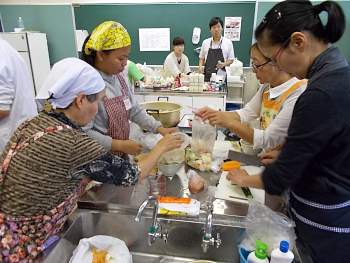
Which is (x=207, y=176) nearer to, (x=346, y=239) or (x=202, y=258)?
(x=202, y=258)

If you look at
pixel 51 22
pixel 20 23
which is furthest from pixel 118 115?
pixel 20 23

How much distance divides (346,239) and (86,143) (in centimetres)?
100

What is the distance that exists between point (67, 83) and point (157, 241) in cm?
78

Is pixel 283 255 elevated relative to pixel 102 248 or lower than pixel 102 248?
elevated

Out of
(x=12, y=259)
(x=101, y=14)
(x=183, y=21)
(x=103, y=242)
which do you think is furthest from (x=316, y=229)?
(x=101, y=14)

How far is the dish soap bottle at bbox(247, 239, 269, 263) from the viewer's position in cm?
88

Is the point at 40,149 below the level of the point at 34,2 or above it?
below

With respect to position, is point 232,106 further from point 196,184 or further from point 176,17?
point 196,184

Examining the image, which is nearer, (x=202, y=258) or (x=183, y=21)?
(x=202, y=258)

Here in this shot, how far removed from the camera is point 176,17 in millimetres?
4738

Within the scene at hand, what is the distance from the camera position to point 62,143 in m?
0.81

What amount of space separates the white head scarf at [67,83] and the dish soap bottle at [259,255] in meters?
0.83

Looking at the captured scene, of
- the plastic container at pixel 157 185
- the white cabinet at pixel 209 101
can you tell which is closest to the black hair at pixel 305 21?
the plastic container at pixel 157 185

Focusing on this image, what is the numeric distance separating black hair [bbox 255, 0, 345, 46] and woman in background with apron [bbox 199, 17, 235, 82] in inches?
148
